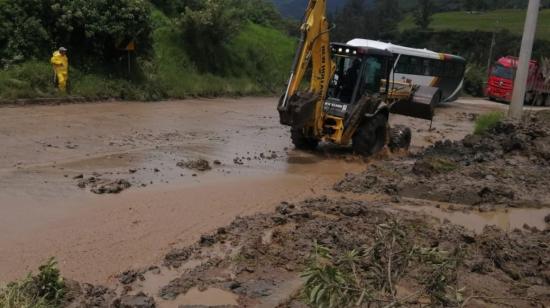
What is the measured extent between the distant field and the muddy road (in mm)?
58435

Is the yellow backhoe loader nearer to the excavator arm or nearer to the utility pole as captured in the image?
the excavator arm

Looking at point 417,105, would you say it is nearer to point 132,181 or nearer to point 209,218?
point 132,181

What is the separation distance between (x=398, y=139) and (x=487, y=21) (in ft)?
229

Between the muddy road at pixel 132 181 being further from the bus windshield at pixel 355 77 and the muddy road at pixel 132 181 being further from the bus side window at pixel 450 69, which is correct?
the bus side window at pixel 450 69

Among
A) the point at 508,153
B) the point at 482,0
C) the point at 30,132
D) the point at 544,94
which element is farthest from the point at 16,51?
the point at 482,0

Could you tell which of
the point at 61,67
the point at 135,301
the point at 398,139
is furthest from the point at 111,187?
the point at 61,67


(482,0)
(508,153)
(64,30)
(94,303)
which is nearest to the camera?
(94,303)

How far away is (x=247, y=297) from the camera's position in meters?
5.52

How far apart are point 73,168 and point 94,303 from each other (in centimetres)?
561

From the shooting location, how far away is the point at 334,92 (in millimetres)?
12938

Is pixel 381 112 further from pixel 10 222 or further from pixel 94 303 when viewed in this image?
pixel 94 303

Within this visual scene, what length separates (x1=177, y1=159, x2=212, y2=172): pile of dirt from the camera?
36.2 feet

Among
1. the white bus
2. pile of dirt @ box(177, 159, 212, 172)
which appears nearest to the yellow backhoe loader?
pile of dirt @ box(177, 159, 212, 172)

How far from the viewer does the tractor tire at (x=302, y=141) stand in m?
13.4
